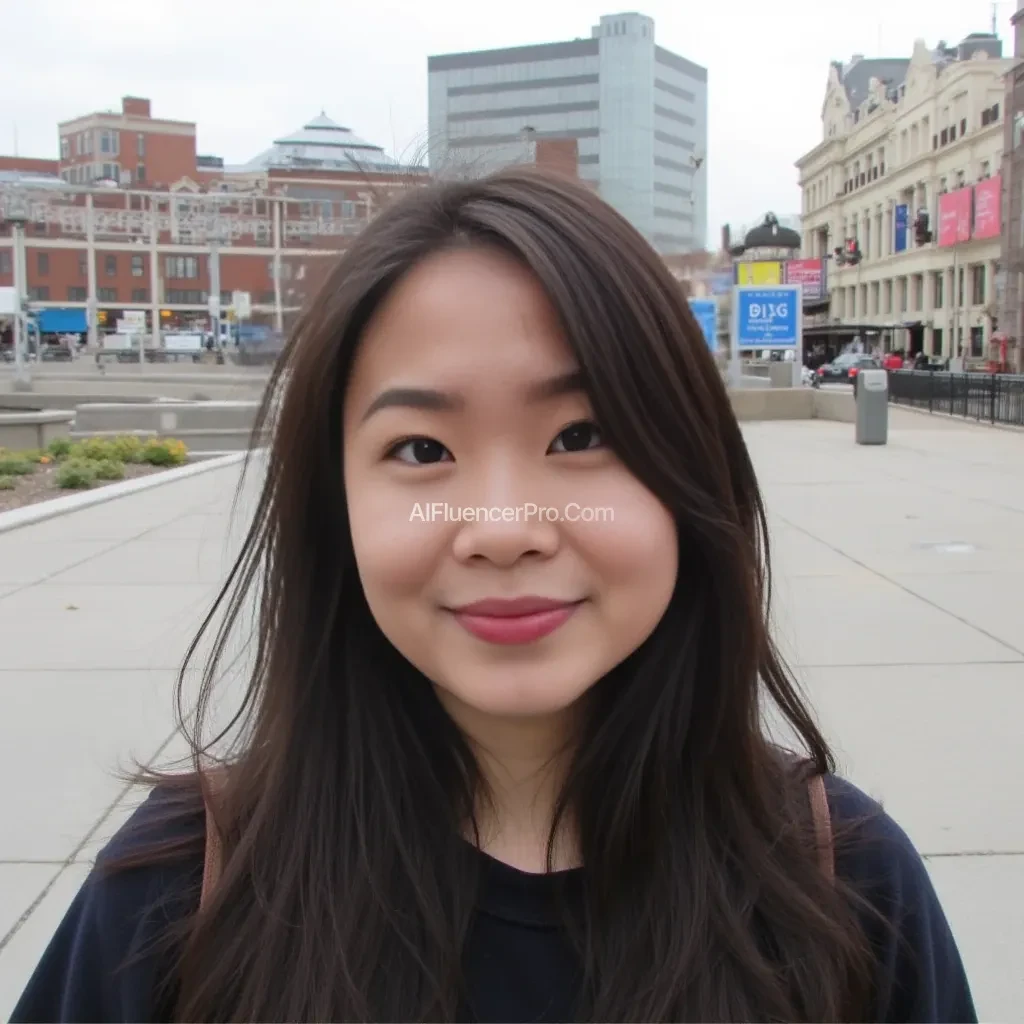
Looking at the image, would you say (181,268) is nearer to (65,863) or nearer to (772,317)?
(772,317)

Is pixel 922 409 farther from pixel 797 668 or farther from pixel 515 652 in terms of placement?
pixel 515 652

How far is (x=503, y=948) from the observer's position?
1.16 metres

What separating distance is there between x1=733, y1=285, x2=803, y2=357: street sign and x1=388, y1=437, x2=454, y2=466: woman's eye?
19.7m

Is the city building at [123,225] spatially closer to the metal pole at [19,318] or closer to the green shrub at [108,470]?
the metal pole at [19,318]

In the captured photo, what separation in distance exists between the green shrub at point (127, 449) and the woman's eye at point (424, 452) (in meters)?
12.9

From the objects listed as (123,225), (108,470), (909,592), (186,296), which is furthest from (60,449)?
(186,296)

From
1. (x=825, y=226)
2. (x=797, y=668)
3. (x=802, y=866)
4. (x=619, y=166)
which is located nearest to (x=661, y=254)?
(x=619, y=166)

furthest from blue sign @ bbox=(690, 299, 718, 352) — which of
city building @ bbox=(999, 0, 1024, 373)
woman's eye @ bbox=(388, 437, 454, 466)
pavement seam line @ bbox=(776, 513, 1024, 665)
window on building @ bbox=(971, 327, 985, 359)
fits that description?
window on building @ bbox=(971, 327, 985, 359)

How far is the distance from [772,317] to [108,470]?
12644mm

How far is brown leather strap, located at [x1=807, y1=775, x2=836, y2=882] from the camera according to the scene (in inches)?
48.9

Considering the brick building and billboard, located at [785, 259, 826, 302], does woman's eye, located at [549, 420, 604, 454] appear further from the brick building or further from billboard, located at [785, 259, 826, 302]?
billboard, located at [785, 259, 826, 302]

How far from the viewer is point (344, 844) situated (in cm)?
121

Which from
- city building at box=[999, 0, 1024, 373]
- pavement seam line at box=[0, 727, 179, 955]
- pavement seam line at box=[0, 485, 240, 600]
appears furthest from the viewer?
city building at box=[999, 0, 1024, 373]

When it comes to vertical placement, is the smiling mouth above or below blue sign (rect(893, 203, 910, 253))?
below
